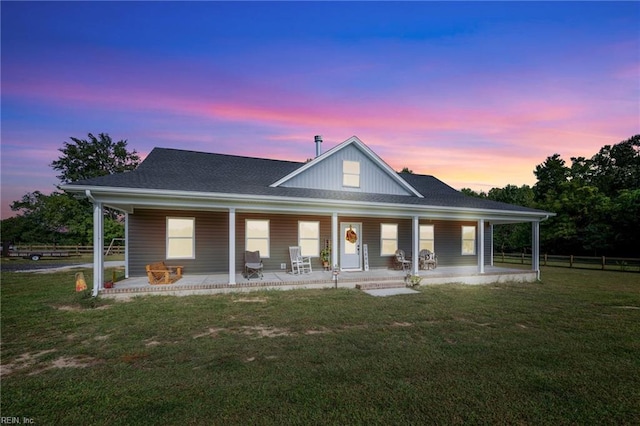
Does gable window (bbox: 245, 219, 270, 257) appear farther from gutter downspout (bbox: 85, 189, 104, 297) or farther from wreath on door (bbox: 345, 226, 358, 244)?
gutter downspout (bbox: 85, 189, 104, 297)

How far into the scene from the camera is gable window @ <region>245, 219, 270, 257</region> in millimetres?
11508

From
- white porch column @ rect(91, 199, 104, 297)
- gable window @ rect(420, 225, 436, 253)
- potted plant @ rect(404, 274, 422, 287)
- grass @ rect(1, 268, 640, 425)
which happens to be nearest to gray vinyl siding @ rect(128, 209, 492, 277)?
gable window @ rect(420, 225, 436, 253)

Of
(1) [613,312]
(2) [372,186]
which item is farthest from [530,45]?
(1) [613,312]

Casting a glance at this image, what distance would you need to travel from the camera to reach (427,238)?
13969 millimetres

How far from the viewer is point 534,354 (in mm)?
4438

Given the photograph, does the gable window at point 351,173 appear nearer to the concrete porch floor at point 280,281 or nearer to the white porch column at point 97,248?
the concrete porch floor at point 280,281

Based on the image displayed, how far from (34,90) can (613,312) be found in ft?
65.6

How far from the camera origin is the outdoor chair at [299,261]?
11141 millimetres

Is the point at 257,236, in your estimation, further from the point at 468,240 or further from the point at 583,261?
the point at 583,261

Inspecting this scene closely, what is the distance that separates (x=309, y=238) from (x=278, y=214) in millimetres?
1644

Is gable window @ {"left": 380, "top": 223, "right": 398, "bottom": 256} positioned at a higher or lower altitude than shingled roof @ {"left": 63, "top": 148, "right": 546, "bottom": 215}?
lower

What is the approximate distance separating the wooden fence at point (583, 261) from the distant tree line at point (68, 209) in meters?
39.7

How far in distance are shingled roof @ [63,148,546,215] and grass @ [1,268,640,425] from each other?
330 cm

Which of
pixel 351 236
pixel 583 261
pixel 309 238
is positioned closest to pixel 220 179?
pixel 309 238
